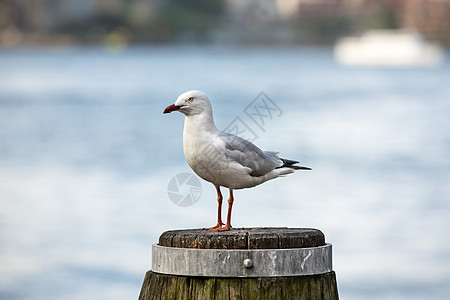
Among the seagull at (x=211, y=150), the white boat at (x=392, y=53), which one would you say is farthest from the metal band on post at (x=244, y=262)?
the white boat at (x=392, y=53)

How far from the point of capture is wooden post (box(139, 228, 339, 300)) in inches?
130

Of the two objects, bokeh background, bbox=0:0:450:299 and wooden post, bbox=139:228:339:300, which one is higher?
bokeh background, bbox=0:0:450:299

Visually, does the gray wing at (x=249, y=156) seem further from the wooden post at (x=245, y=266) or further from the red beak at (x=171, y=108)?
the wooden post at (x=245, y=266)

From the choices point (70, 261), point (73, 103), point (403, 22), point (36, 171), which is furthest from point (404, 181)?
point (403, 22)

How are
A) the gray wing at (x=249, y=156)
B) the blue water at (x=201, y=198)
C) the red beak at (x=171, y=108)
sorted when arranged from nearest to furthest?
the red beak at (x=171, y=108), the gray wing at (x=249, y=156), the blue water at (x=201, y=198)

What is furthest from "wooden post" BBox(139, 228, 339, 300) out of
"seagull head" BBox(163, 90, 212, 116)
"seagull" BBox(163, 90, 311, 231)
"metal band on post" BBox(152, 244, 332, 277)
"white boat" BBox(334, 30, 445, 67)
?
"white boat" BBox(334, 30, 445, 67)

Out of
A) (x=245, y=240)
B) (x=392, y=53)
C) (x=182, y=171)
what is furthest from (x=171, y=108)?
(x=392, y=53)

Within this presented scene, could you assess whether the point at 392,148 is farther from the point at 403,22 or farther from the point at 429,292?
the point at 403,22

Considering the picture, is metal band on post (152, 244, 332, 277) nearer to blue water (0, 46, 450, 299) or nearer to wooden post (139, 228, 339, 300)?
wooden post (139, 228, 339, 300)

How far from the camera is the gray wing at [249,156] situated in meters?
3.77

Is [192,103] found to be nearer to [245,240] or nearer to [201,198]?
[245,240]

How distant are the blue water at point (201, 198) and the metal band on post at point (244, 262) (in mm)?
918

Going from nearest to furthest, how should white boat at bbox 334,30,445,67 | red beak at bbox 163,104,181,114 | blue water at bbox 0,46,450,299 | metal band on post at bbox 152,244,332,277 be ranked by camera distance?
1. metal band on post at bbox 152,244,332,277
2. red beak at bbox 163,104,181,114
3. blue water at bbox 0,46,450,299
4. white boat at bbox 334,30,445,67

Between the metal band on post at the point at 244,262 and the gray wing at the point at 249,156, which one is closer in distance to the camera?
the metal band on post at the point at 244,262
